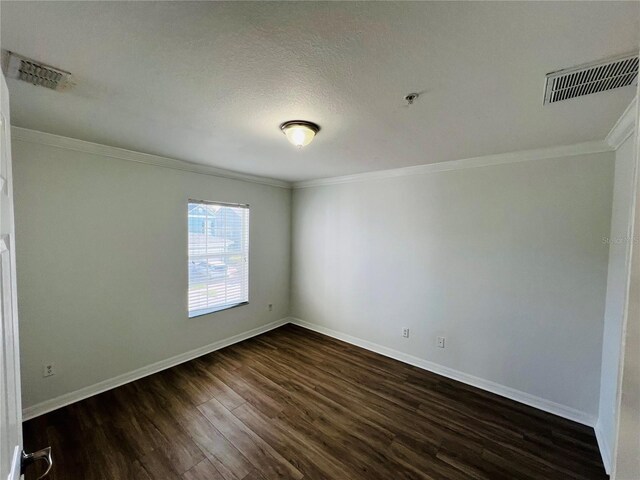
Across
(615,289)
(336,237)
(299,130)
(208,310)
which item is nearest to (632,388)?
(299,130)

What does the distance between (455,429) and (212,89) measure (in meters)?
3.04

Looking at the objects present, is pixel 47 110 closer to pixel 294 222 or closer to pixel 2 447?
pixel 2 447

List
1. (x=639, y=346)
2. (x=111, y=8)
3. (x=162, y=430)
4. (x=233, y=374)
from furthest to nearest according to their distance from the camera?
(x=233, y=374) → (x=162, y=430) → (x=111, y=8) → (x=639, y=346)

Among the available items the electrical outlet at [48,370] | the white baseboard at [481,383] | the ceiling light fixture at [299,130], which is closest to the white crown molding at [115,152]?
the ceiling light fixture at [299,130]

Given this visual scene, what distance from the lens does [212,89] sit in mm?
1482

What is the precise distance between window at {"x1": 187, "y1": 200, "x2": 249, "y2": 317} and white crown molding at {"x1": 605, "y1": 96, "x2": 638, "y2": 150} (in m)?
3.71

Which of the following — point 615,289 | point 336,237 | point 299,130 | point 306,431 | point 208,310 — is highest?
point 299,130

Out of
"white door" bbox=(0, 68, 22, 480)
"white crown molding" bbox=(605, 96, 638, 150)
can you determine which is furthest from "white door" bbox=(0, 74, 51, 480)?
"white crown molding" bbox=(605, 96, 638, 150)

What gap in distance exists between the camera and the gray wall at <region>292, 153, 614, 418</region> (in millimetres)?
2262

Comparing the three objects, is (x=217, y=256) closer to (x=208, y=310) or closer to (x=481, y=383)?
(x=208, y=310)

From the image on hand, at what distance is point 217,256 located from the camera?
3551 mm

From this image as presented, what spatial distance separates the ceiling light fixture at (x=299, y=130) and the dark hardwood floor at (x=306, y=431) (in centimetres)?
228

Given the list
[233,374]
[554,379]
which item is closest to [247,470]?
[233,374]

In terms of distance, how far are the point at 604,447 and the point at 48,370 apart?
14.7ft
